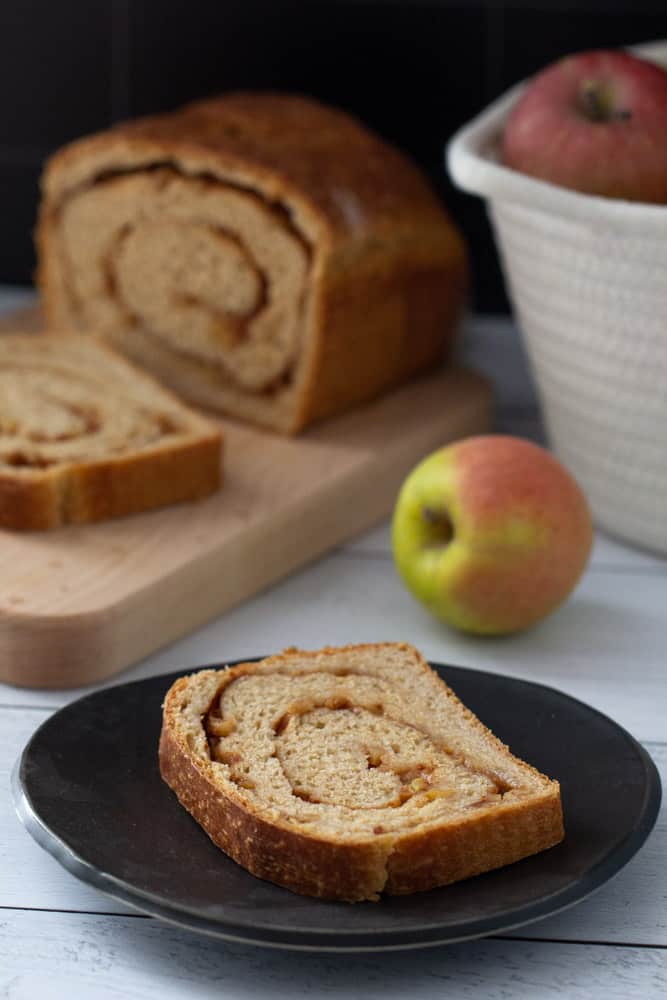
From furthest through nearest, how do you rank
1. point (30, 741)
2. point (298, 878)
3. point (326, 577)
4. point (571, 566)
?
point (326, 577) → point (571, 566) → point (30, 741) → point (298, 878)

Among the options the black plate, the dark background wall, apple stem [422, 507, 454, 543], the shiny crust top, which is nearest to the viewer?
the black plate

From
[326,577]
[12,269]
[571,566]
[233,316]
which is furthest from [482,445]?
[12,269]

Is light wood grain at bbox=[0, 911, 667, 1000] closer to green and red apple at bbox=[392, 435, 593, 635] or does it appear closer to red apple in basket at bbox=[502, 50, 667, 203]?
green and red apple at bbox=[392, 435, 593, 635]

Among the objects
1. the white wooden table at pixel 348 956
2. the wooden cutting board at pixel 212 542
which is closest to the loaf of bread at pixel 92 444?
the wooden cutting board at pixel 212 542

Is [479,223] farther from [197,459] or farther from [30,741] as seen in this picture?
[30,741]

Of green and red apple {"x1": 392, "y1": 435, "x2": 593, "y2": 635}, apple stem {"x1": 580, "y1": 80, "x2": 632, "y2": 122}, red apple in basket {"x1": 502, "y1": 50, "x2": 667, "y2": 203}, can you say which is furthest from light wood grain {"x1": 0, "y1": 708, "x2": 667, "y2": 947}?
apple stem {"x1": 580, "y1": 80, "x2": 632, "y2": 122}

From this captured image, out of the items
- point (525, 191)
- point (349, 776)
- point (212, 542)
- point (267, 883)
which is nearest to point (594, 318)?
point (525, 191)

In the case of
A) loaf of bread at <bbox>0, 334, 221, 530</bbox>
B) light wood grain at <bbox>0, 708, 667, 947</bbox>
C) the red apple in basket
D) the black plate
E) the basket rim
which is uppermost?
the red apple in basket
